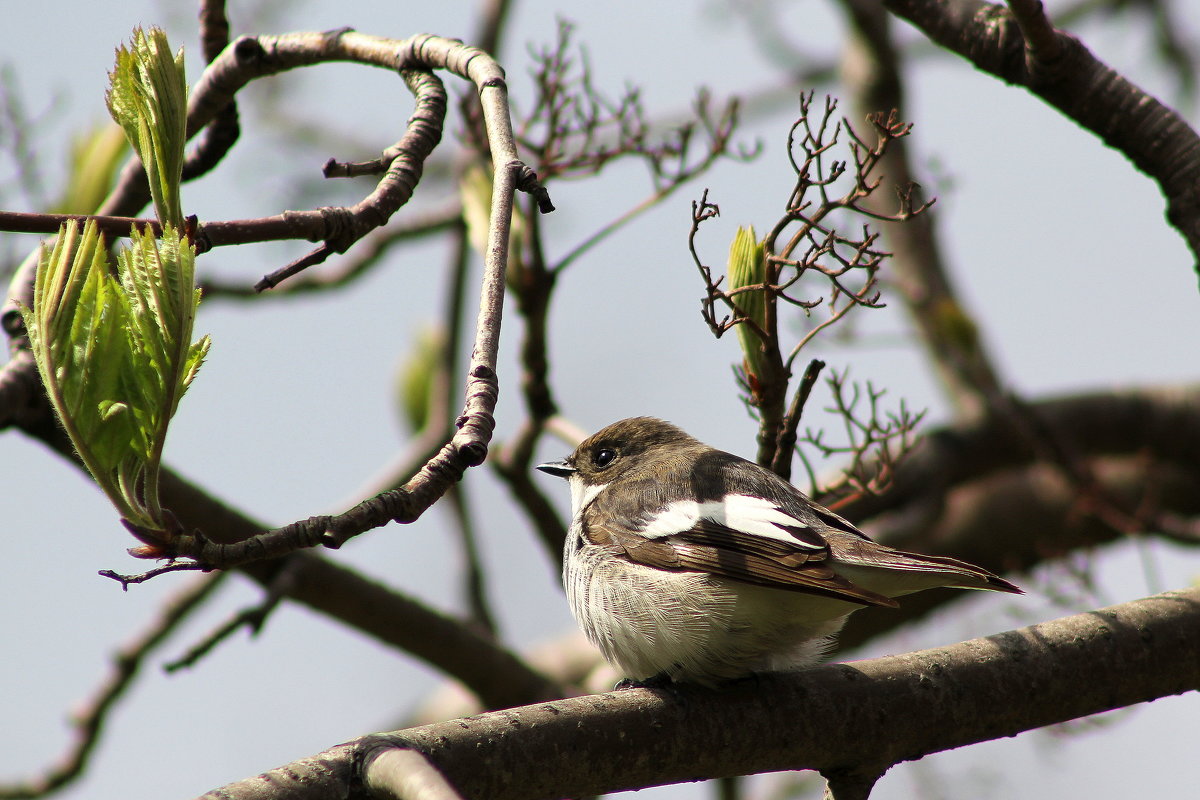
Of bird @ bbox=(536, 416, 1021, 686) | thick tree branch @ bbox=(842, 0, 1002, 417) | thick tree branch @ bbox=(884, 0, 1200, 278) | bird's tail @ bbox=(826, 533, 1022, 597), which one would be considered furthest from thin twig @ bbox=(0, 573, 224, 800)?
thick tree branch @ bbox=(842, 0, 1002, 417)

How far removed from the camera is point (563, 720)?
2215 mm

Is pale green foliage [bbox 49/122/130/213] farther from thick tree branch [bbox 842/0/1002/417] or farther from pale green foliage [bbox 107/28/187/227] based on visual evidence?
thick tree branch [bbox 842/0/1002/417]

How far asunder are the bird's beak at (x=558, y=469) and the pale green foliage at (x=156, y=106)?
268 cm

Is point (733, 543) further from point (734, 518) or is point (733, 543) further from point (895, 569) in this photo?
point (895, 569)

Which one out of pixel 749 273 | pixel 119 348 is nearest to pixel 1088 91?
pixel 749 273

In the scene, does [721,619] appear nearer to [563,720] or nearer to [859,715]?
[859,715]

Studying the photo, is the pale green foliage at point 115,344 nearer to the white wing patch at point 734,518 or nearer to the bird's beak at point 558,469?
the white wing patch at point 734,518

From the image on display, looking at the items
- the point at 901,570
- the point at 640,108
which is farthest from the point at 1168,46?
the point at 901,570

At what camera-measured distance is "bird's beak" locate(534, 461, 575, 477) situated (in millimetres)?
4348

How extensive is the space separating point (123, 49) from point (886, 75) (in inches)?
223

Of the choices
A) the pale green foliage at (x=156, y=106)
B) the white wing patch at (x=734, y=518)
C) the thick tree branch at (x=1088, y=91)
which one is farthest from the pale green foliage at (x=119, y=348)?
the thick tree branch at (x=1088, y=91)

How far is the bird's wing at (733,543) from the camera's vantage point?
9.43ft

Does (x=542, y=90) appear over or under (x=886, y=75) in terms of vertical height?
under

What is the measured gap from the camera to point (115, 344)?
159 cm
